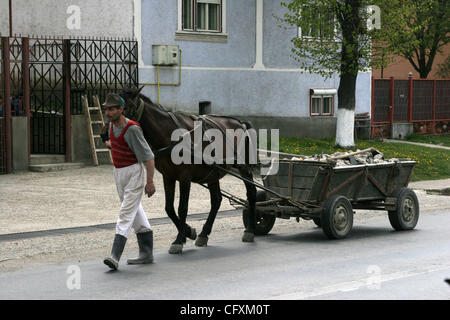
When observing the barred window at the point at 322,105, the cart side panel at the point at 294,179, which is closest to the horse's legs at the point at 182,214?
the cart side panel at the point at 294,179

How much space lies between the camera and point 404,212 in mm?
12250

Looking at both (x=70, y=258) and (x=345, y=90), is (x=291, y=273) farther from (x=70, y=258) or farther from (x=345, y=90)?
(x=345, y=90)

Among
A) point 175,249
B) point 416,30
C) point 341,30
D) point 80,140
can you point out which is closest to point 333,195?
point 175,249

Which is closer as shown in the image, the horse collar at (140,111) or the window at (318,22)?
the horse collar at (140,111)

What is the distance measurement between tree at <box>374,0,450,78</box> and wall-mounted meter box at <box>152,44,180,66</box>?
19.5ft

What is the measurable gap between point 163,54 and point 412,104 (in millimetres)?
12115

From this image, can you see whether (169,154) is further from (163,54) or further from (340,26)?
(340,26)

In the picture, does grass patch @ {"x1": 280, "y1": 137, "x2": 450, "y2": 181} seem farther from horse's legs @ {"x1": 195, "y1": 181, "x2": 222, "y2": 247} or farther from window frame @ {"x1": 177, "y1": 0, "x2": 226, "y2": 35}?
horse's legs @ {"x1": 195, "y1": 181, "x2": 222, "y2": 247}

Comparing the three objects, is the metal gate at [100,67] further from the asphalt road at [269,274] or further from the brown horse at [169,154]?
the asphalt road at [269,274]

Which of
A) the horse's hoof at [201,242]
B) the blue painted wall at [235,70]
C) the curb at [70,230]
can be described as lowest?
the curb at [70,230]

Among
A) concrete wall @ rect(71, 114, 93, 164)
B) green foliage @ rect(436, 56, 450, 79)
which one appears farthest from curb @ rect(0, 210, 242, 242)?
green foliage @ rect(436, 56, 450, 79)

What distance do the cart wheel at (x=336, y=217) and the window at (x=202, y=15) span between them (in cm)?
1423

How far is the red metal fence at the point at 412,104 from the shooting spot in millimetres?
29781
